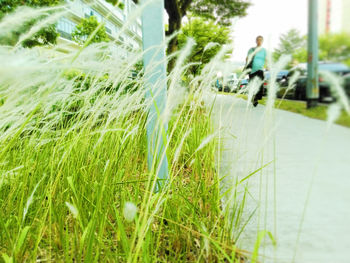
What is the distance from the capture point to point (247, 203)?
1410mm

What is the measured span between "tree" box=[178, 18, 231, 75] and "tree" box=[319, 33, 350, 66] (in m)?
0.45

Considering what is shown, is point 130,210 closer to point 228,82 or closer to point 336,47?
point 336,47

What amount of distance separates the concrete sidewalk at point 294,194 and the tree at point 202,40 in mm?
316

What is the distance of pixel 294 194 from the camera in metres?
→ 1.52

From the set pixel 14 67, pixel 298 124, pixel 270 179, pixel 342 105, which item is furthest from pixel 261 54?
pixel 14 67

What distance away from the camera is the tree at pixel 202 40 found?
5.27ft

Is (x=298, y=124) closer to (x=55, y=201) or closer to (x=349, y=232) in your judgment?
(x=349, y=232)

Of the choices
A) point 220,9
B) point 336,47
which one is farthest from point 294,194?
point 220,9

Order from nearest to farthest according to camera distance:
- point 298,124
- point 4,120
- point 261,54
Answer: point 4,120, point 298,124, point 261,54

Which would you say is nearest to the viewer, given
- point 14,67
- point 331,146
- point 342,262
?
point 14,67

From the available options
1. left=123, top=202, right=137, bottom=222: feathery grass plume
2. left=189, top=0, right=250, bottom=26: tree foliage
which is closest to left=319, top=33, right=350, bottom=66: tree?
left=123, top=202, right=137, bottom=222: feathery grass plume

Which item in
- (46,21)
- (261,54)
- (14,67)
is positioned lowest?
(14,67)

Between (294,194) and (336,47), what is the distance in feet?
3.29

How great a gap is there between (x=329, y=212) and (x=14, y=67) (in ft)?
4.48
